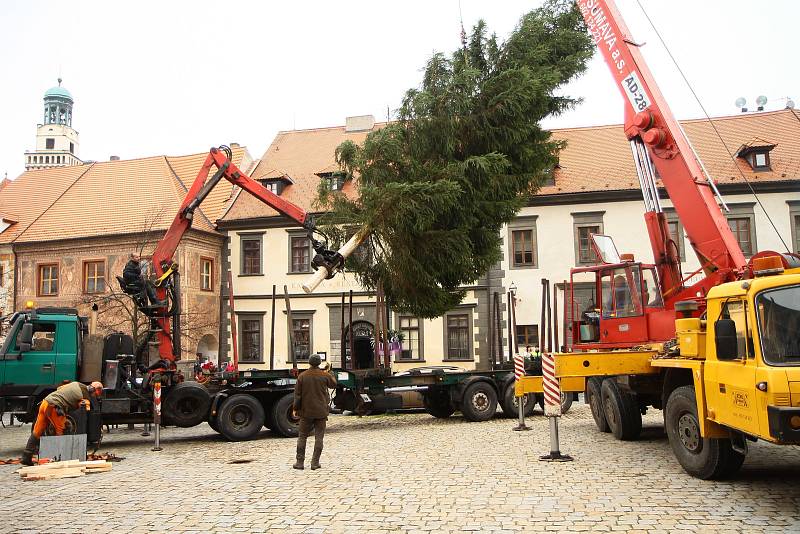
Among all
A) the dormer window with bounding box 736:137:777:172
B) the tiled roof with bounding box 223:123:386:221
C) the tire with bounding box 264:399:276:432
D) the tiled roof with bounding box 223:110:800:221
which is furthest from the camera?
the tiled roof with bounding box 223:123:386:221

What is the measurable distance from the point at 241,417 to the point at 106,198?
23.2m

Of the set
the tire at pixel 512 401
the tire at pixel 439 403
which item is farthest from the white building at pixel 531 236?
the tire at pixel 512 401

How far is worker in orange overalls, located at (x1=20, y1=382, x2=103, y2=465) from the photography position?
11547 millimetres

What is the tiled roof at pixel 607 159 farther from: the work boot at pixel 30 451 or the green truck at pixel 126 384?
the work boot at pixel 30 451

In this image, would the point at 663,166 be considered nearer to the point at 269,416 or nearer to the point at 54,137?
the point at 269,416

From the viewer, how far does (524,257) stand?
3088 cm

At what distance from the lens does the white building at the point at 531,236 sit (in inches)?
1158

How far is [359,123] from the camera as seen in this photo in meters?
37.8

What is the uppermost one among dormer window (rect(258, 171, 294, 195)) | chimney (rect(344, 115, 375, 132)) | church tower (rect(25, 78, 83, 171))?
church tower (rect(25, 78, 83, 171))

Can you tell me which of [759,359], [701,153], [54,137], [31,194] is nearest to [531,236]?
[701,153]

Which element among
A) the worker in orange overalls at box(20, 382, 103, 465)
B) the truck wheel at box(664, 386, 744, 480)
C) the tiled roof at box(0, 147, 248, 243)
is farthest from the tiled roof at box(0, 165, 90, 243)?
the truck wheel at box(664, 386, 744, 480)

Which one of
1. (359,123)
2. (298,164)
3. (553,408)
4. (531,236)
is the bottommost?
(553,408)

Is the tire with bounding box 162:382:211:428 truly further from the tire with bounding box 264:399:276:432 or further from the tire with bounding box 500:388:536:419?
the tire with bounding box 500:388:536:419

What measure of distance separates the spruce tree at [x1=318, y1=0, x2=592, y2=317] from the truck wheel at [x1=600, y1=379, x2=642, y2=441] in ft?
20.7
